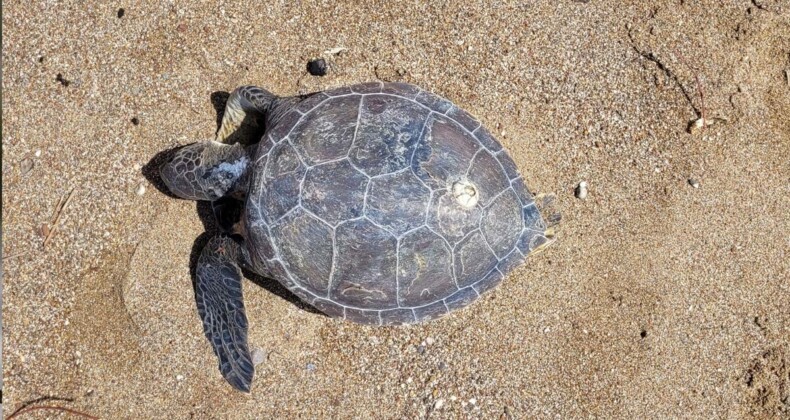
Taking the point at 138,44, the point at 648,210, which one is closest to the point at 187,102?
the point at 138,44

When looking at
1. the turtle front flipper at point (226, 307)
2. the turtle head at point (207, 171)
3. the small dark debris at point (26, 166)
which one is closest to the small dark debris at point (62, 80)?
the small dark debris at point (26, 166)

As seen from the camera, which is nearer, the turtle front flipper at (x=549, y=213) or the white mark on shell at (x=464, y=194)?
the white mark on shell at (x=464, y=194)

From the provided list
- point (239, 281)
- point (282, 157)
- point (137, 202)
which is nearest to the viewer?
point (282, 157)

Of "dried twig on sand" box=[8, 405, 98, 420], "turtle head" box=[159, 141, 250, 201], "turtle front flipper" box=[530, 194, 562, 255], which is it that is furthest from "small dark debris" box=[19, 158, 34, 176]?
"turtle front flipper" box=[530, 194, 562, 255]

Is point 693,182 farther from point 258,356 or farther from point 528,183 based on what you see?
point 258,356

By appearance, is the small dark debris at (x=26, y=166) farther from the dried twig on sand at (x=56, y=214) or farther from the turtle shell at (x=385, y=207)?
the turtle shell at (x=385, y=207)

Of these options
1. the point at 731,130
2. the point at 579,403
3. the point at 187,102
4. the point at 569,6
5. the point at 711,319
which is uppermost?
the point at 569,6

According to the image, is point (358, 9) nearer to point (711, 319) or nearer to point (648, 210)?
point (648, 210)
